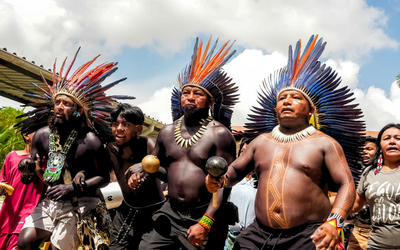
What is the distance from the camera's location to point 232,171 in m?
2.87

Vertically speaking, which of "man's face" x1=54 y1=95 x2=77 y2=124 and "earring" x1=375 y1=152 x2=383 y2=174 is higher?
"man's face" x1=54 y1=95 x2=77 y2=124

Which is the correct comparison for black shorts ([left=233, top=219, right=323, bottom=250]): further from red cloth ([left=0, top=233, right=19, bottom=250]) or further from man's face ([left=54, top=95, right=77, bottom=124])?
red cloth ([left=0, top=233, right=19, bottom=250])

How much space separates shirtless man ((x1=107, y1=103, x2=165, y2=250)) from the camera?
376cm

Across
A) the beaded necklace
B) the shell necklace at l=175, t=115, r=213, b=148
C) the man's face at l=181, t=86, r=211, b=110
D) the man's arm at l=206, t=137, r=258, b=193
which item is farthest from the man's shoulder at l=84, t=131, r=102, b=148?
the man's arm at l=206, t=137, r=258, b=193

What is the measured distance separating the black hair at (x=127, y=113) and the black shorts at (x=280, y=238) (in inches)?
71.4

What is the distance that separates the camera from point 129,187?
3893mm

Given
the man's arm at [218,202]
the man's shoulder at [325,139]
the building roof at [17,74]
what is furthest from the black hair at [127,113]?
the building roof at [17,74]

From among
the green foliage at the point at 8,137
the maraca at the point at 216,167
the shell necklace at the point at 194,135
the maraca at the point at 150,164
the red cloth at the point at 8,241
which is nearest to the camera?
the maraca at the point at 216,167

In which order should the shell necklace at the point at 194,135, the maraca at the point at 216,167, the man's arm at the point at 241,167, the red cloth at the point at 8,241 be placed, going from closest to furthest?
1. the maraca at the point at 216,167
2. the man's arm at the point at 241,167
3. the shell necklace at the point at 194,135
4. the red cloth at the point at 8,241

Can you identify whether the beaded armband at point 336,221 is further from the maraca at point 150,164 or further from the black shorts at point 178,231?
the maraca at point 150,164

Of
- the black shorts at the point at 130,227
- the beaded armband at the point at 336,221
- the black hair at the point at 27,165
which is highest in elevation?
the black hair at the point at 27,165

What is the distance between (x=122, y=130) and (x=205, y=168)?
1.37m

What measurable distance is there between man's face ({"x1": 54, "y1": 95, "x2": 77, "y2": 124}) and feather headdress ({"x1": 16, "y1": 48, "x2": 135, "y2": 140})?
0.06 metres

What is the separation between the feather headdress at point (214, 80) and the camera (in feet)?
11.9
